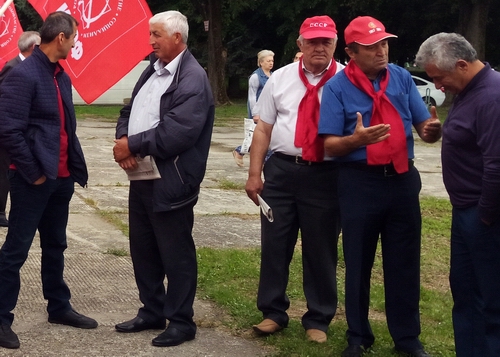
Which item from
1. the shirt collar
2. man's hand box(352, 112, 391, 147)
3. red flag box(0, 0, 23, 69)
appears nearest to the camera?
man's hand box(352, 112, 391, 147)

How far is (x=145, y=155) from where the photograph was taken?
521 cm

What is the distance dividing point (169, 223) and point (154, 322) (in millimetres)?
710

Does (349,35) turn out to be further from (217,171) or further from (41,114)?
(217,171)

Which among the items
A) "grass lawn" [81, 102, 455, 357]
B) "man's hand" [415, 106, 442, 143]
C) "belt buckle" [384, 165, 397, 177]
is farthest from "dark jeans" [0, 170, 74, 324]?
"man's hand" [415, 106, 442, 143]

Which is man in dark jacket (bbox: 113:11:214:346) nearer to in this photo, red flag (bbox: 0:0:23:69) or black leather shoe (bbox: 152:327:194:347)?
black leather shoe (bbox: 152:327:194:347)

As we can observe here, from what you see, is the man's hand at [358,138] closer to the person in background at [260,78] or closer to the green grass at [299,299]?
the green grass at [299,299]

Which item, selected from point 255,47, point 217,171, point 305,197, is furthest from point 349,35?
point 255,47

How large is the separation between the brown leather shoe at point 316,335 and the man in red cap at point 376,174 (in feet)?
0.90

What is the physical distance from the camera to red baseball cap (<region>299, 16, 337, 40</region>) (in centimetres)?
531

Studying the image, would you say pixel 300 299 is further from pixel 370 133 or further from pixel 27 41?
pixel 27 41

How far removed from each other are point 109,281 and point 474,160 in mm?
3339

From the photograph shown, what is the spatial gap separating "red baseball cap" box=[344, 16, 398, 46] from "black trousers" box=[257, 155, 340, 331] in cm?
88

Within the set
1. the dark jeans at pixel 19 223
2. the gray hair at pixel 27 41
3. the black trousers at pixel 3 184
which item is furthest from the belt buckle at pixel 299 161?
the black trousers at pixel 3 184

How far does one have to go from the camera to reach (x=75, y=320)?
18.2ft
